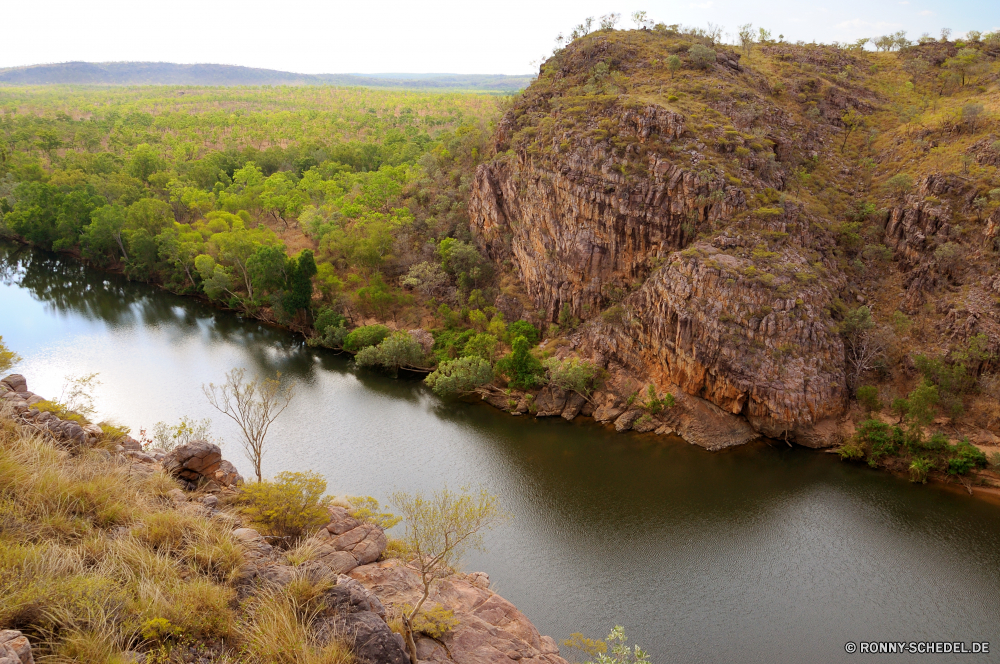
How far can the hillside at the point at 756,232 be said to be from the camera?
36.9 metres

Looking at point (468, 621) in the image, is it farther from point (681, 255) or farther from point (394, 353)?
point (681, 255)

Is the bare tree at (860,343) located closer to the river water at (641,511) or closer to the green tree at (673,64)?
the river water at (641,511)

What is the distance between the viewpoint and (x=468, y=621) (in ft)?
60.7

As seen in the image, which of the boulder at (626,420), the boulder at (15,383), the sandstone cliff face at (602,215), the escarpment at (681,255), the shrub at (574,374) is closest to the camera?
the boulder at (15,383)

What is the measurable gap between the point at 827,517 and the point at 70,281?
249ft

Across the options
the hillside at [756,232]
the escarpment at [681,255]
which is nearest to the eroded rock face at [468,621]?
the hillside at [756,232]

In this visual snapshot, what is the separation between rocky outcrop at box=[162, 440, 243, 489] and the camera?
19062 mm

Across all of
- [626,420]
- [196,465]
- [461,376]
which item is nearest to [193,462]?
[196,465]

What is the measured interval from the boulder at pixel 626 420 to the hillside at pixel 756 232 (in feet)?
2.40

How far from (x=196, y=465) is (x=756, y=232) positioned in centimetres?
3733

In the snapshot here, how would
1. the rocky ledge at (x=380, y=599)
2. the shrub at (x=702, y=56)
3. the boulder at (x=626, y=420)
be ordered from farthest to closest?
the shrub at (x=702, y=56)
the boulder at (x=626, y=420)
the rocky ledge at (x=380, y=599)

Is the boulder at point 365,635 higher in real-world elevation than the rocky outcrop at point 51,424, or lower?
lower

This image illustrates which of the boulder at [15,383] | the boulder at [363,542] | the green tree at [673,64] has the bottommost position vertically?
the boulder at [363,542]

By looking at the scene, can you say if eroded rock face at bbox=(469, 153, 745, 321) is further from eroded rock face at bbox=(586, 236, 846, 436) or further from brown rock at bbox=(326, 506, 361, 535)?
brown rock at bbox=(326, 506, 361, 535)
